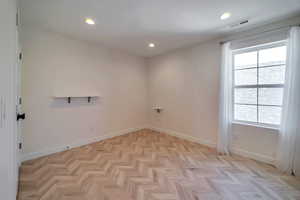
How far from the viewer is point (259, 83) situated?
2740 millimetres

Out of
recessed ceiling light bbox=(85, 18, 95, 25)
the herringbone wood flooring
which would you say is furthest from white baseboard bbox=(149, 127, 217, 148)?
recessed ceiling light bbox=(85, 18, 95, 25)

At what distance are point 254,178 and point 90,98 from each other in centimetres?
364

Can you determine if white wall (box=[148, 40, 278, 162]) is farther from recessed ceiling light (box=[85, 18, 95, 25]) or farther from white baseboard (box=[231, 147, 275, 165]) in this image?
recessed ceiling light (box=[85, 18, 95, 25])

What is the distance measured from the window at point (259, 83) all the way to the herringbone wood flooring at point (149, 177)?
3.07 feet

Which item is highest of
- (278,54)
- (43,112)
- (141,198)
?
(278,54)

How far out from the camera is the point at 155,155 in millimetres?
2949

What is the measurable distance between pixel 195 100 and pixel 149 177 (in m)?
2.28

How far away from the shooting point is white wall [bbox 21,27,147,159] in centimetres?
273

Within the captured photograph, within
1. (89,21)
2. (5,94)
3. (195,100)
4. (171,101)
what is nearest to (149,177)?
(5,94)

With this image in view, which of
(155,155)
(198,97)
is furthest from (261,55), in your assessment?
(155,155)

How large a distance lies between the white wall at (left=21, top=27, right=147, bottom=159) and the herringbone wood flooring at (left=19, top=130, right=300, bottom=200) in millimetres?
473

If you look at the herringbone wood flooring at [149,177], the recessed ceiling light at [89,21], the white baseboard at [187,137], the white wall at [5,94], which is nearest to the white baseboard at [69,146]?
the herringbone wood flooring at [149,177]

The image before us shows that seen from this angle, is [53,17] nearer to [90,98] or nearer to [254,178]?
[90,98]

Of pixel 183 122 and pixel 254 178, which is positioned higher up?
pixel 183 122
